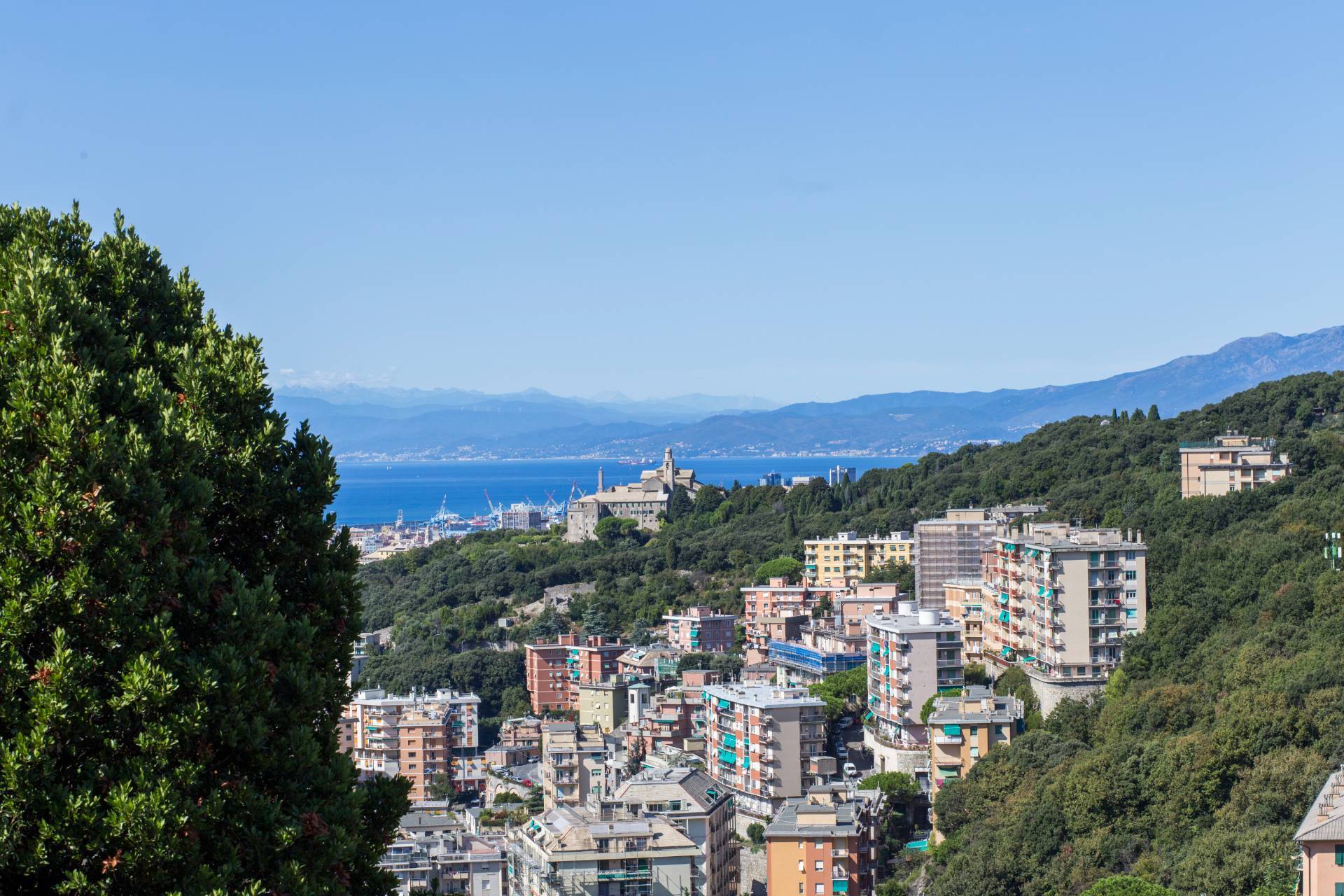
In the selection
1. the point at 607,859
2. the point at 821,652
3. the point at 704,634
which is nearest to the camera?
the point at 607,859

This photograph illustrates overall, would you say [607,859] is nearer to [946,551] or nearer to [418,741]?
[418,741]

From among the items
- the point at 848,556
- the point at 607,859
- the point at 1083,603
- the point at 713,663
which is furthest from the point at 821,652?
the point at 607,859

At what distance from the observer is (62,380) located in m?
5.45

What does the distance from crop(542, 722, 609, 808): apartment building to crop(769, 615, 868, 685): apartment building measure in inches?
192

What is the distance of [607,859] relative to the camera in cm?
2084

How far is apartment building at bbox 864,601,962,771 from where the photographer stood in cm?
2870

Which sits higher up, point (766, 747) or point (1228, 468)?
point (1228, 468)

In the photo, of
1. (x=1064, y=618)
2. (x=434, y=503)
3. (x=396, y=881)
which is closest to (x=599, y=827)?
(x=1064, y=618)

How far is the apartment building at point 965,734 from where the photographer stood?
26297 millimetres

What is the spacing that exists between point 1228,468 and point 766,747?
12202 mm

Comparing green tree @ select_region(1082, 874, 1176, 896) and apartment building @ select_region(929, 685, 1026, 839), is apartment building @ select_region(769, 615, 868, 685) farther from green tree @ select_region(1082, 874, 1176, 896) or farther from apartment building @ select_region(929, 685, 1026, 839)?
green tree @ select_region(1082, 874, 1176, 896)

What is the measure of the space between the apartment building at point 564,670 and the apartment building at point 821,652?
425 cm

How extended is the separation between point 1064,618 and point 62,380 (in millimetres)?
23916

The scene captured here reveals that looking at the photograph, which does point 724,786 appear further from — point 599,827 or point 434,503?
point 434,503
